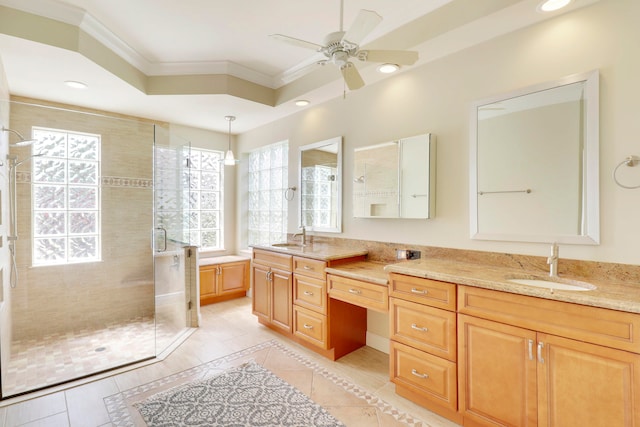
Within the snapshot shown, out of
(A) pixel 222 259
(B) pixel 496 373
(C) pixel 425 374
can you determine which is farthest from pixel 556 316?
(A) pixel 222 259

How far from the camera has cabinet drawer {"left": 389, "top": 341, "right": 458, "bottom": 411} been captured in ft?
6.14

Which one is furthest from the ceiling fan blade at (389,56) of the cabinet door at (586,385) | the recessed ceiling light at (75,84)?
the recessed ceiling light at (75,84)

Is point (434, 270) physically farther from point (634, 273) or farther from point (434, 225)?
point (634, 273)

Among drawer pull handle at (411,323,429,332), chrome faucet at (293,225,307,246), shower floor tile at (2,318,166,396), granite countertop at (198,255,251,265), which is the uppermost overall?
chrome faucet at (293,225,307,246)

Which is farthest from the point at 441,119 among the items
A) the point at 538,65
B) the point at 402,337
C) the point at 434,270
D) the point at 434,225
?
the point at 402,337

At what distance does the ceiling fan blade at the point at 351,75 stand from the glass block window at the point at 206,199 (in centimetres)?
340

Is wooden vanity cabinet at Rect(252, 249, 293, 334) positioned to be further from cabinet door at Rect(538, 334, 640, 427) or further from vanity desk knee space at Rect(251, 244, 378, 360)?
cabinet door at Rect(538, 334, 640, 427)

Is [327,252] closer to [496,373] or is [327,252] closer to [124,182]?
[496,373]

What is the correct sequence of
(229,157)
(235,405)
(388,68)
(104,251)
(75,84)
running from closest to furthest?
(235,405) → (388,68) → (75,84) → (104,251) → (229,157)

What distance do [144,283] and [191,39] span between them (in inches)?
113

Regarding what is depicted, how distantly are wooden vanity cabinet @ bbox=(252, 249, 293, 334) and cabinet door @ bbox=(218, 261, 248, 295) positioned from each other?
99 centimetres

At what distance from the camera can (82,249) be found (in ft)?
10.8

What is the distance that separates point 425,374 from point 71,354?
308cm

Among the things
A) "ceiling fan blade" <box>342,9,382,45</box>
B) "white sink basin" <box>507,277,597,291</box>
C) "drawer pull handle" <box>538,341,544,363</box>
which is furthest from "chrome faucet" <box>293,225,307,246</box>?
"drawer pull handle" <box>538,341,544,363</box>
